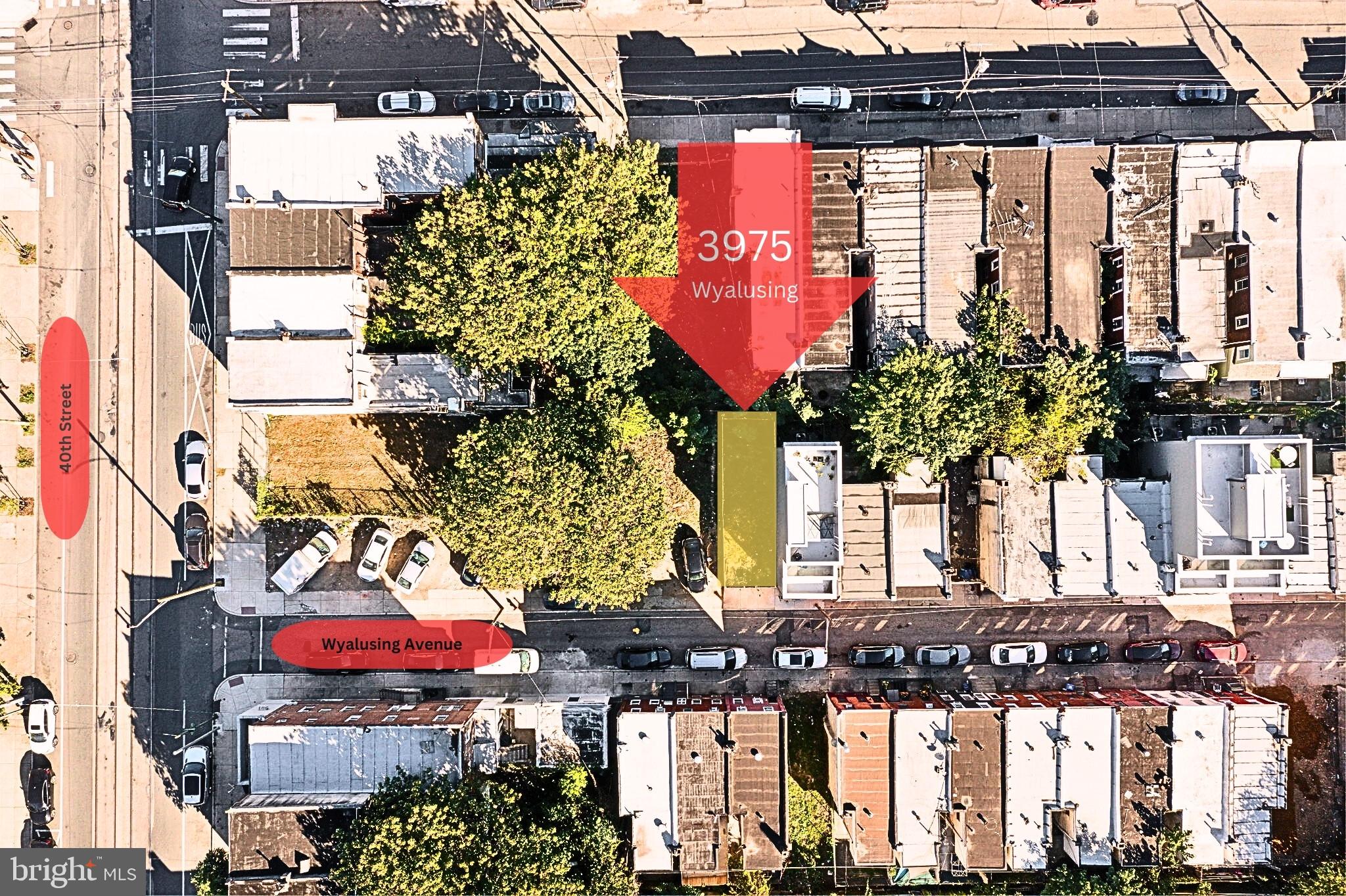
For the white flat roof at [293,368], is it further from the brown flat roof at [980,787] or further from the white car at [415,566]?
the brown flat roof at [980,787]

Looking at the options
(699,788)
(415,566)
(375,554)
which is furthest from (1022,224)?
(375,554)

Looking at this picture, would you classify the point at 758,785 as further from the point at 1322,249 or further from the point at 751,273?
the point at 1322,249

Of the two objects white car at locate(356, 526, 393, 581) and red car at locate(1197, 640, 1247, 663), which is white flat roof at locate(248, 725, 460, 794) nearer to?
white car at locate(356, 526, 393, 581)

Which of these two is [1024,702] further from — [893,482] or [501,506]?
[501,506]

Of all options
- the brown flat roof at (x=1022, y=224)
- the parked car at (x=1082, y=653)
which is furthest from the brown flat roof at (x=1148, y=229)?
the parked car at (x=1082, y=653)

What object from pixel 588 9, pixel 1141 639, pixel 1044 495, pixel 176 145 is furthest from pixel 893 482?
pixel 176 145
